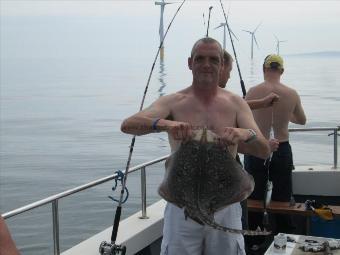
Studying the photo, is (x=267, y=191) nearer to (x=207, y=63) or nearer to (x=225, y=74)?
(x=225, y=74)

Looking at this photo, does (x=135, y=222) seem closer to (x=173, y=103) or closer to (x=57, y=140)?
(x=173, y=103)

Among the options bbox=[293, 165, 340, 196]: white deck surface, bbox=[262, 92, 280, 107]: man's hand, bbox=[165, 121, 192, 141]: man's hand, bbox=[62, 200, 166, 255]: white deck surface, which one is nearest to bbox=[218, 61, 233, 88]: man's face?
bbox=[262, 92, 280, 107]: man's hand

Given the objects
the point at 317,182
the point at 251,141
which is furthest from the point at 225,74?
the point at 317,182

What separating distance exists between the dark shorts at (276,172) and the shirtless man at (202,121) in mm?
2024

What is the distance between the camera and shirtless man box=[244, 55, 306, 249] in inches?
202

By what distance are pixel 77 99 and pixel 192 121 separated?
47.0 meters

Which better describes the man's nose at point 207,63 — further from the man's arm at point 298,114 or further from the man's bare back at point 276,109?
the man's arm at point 298,114

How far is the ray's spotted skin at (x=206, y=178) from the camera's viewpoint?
8.53 ft

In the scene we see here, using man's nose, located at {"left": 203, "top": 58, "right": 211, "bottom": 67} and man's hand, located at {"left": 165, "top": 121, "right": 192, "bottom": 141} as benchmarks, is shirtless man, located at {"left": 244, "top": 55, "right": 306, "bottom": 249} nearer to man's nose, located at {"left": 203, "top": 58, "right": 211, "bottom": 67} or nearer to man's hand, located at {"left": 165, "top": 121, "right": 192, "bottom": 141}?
man's nose, located at {"left": 203, "top": 58, "right": 211, "bottom": 67}

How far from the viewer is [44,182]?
15.8 m

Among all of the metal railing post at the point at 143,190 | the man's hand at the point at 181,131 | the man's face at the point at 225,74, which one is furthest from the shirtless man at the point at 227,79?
the man's hand at the point at 181,131

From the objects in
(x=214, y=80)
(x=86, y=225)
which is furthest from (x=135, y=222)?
(x=86, y=225)

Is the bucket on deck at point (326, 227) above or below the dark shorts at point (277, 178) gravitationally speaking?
below

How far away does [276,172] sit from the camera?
5.25 metres
